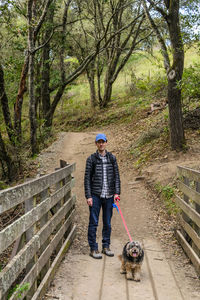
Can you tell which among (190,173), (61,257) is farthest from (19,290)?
(190,173)

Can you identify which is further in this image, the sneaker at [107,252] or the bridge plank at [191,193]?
the sneaker at [107,252]

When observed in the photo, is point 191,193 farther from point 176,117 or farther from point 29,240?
point 176,117

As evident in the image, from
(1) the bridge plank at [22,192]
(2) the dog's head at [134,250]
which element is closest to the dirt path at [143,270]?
(2) the dog's head at [134,250]

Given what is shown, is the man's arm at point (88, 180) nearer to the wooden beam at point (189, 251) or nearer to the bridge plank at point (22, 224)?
the bridge plank at point (22, 224)

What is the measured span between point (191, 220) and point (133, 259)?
153 centimetres

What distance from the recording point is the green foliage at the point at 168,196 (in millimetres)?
7858

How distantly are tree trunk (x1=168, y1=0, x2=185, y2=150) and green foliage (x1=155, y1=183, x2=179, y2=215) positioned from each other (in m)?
2.25

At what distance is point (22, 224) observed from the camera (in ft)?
10.4

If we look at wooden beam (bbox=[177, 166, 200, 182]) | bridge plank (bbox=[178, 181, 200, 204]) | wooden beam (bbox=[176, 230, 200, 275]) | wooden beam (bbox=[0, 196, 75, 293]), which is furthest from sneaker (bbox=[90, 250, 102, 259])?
wooden beam (bbox=[177, 166, 200, 182])

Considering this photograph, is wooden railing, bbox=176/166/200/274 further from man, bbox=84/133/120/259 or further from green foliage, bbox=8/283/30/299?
green foliage, bbox=8/283/30/299

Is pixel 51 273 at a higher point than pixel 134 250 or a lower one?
lower

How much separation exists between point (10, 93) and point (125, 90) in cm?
1348

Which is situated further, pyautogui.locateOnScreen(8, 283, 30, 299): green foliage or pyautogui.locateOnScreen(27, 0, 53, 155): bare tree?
pyautogui.locateOnScreen(27, 0, 53, 155): bare tree

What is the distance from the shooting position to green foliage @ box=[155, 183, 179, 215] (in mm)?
7858
